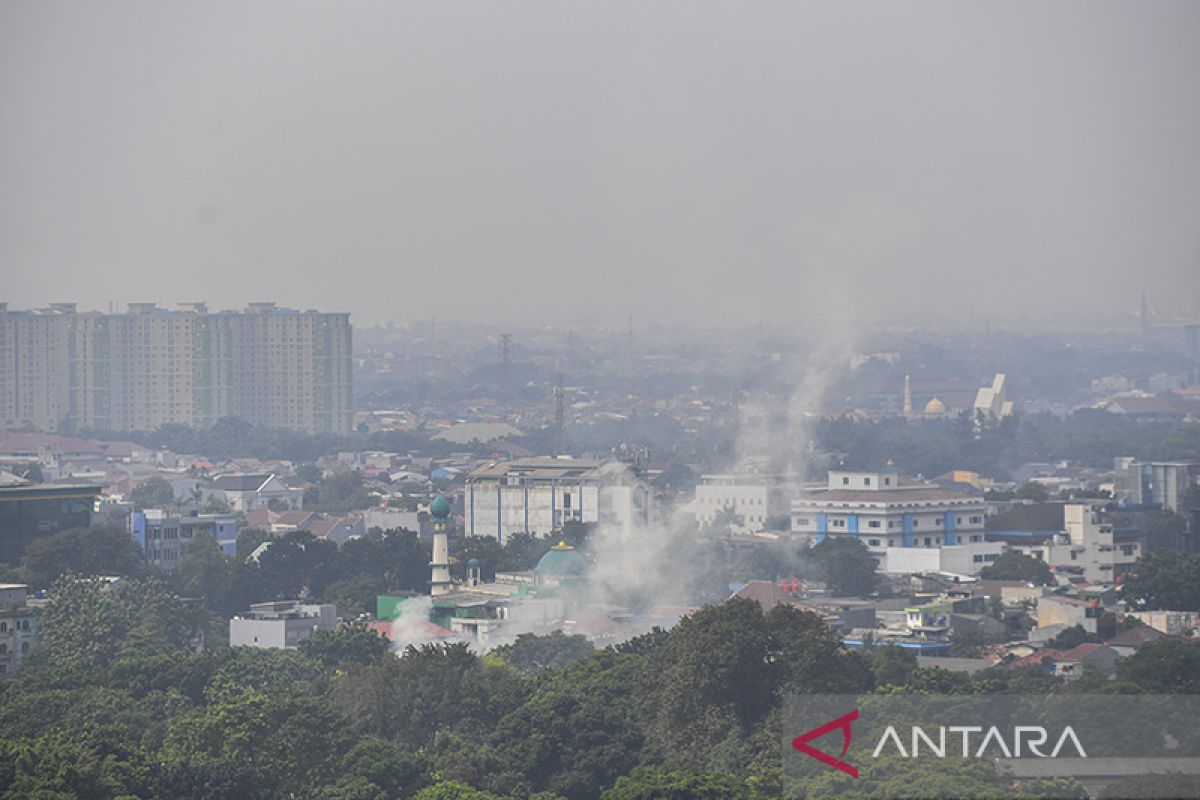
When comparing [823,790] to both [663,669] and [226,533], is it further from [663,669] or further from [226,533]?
[226,533]

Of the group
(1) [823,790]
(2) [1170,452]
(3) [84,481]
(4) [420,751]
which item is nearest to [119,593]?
(4) [420,751]

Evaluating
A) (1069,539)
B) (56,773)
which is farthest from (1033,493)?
(56,773)

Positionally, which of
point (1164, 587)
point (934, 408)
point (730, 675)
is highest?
point (934, 408)

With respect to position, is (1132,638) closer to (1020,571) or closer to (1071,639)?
(1071,639)

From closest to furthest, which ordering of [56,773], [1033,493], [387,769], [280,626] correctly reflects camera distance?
[56,773] → [387,769] → [280,626] → [1033,493]

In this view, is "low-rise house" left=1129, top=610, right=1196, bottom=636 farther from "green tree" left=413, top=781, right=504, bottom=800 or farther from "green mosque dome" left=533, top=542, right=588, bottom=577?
"green tree" left=413, top=781, right=504, bottom=800

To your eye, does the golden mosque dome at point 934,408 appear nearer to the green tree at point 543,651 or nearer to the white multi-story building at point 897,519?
the white multi-story building at point 897,519

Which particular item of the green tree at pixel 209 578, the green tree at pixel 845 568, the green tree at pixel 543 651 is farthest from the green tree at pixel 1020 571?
the green tree at pixel 209 578
